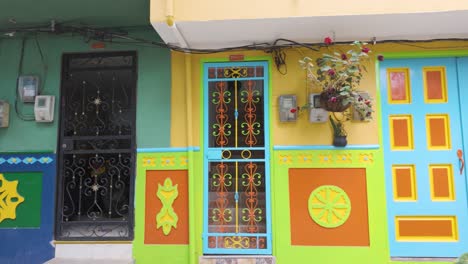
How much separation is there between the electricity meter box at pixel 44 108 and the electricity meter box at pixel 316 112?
2986 millimetres

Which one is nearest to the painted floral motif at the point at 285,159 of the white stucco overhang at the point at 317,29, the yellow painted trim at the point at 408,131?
the yellow painted trim at the point at 408,131

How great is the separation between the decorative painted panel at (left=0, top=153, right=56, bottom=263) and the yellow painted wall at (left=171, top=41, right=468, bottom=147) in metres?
1.54

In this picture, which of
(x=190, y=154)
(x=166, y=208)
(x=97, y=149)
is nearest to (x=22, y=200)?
(x=97, y=149)

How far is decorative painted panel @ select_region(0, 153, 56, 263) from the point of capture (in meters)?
4.08

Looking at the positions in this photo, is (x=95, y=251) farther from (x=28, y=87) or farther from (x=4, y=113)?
(x=28, y=87)

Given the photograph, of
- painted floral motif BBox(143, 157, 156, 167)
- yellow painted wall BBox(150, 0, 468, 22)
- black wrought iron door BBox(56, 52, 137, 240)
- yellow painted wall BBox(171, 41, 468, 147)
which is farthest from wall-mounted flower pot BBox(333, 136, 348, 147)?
black wrought iron door BBox(56, 52, 137, 240)

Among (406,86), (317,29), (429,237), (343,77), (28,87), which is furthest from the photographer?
(28,87)

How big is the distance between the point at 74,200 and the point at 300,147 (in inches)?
106

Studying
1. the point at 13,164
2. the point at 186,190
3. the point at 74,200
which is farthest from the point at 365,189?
the point at 13,164

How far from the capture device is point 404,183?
153 inches

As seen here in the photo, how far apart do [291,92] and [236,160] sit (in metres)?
0.99

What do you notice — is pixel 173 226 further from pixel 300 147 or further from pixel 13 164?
pixel 13 164

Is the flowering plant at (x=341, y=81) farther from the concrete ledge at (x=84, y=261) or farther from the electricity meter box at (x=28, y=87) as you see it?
the electricity meter box at (x=28, y=87)

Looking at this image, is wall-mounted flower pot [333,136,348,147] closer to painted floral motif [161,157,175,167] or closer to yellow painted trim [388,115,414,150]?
yellow painted trim [388,115,414,150]
